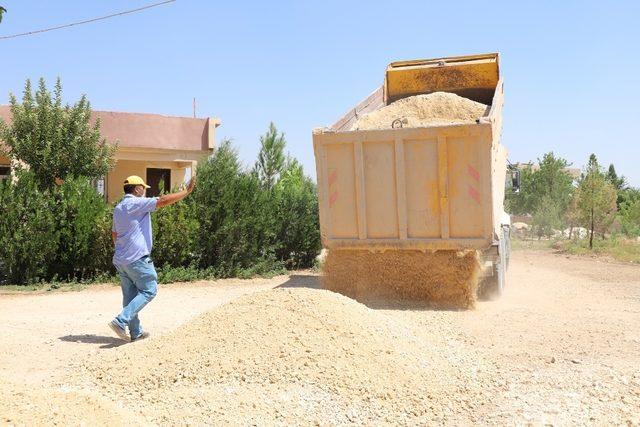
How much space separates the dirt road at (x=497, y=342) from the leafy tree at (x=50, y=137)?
3075mm

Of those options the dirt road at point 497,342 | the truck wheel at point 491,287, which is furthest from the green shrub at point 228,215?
the truck wheel at point 491,287

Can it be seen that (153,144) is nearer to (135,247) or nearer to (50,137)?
(50,137)

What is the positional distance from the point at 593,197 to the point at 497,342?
15.7 meters

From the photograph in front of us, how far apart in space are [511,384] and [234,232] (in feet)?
27.8

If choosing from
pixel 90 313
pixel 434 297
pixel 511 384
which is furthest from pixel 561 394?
pixel 90 313

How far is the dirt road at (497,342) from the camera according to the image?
14.1 feet

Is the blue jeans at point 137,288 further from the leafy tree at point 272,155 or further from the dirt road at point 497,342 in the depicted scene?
the leafy tree at point 272,155

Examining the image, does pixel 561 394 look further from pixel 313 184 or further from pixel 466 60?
pixel 313 184

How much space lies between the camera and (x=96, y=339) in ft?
21.4

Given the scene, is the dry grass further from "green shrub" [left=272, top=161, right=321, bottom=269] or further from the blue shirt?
"green shrub" [left=272, top=161, right=321, bottom=269]

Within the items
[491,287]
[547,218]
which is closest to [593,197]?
[547,218]

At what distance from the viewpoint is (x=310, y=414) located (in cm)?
404

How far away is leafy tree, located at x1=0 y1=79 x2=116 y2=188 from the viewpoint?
12047 millimetres

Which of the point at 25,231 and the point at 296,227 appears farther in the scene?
the point at 296,227
